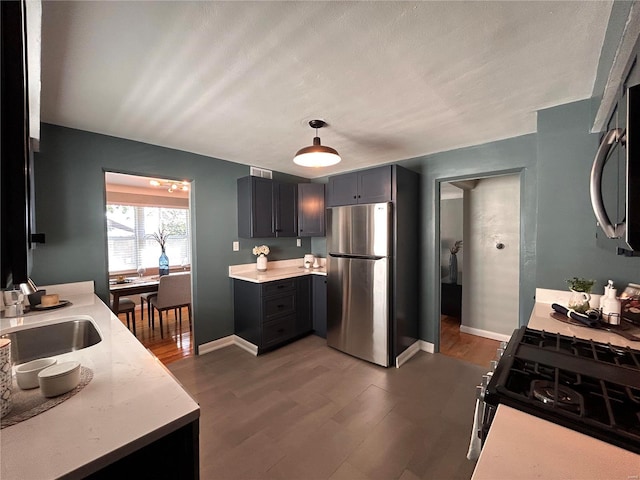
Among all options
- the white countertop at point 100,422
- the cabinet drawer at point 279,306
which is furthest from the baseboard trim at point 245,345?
the white countertop at point 100,422

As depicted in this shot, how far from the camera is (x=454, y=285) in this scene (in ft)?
13.6

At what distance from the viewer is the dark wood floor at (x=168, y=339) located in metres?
3.14

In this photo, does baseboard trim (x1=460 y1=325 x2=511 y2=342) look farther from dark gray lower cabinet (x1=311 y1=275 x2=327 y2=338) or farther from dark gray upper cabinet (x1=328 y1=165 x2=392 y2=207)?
dark gray upper cabinet (x1=328 y1=165 x2=392 y2=207)

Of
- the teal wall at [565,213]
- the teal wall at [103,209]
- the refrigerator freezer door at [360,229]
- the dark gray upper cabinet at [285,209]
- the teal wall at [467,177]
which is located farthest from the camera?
the dark gray upper cabinet at [285,209]

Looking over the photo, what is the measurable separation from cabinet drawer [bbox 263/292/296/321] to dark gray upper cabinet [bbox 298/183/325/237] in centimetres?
95

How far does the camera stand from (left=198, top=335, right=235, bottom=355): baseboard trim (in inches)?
123

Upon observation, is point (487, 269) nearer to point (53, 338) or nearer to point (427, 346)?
point (427, 346)

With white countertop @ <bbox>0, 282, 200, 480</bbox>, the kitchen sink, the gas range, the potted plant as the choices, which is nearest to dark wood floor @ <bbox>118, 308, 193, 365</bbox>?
the kitchen sink

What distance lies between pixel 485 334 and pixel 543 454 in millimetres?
3444

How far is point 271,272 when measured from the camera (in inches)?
139

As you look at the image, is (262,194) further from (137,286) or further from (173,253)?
(173,253)

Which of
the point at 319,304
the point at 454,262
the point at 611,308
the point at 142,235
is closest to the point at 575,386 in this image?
the point at 611,308

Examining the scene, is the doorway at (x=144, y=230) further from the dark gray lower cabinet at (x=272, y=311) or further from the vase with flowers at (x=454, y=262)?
the vase with flowers at (x=454, y=262)

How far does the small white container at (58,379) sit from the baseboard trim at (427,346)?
3.14 meters
